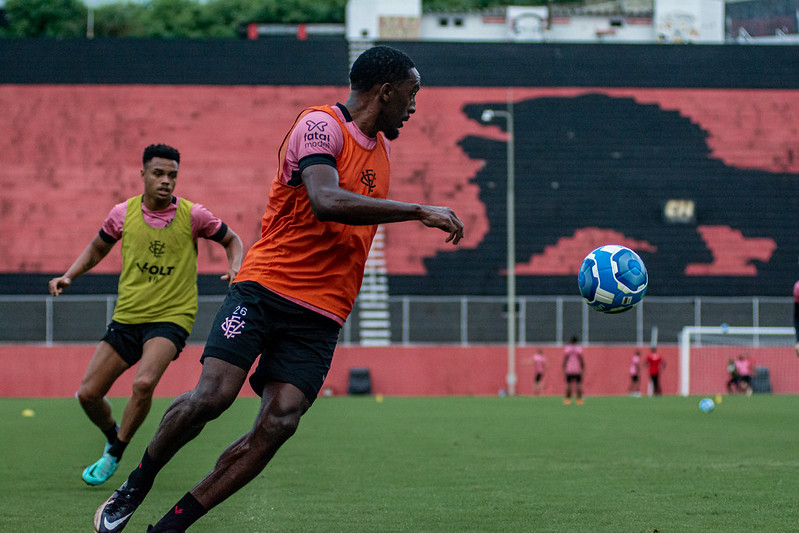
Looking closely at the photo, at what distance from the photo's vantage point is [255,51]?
136ft

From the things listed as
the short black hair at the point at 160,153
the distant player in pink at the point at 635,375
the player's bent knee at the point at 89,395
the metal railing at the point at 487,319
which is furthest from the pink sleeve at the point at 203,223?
the distant player in pink at the point at 635,375

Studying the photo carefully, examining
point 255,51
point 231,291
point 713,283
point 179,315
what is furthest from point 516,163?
point 231,291

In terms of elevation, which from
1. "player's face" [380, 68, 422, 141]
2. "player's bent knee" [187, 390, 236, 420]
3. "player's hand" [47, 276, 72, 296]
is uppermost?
"player's face" [380, 68, 422, 141]

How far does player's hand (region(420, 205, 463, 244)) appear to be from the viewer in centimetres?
471

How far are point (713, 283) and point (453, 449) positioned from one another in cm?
2860

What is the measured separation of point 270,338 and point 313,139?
947 millimetres

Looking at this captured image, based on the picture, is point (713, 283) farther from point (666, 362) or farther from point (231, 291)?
point (231, 291)

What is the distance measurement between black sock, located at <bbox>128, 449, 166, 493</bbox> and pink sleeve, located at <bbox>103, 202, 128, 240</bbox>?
338 cm

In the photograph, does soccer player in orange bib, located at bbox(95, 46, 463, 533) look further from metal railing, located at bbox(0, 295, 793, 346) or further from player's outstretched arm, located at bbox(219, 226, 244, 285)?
metal railing, located at bbox(0, 295, 793, 346)

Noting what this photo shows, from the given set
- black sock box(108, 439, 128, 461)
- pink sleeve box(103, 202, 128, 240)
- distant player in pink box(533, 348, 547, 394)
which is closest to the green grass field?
black sock box(108, 439, 128, 461)

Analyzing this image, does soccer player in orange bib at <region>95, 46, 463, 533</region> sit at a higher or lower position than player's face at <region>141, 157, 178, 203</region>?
lower

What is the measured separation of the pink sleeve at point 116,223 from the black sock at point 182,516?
388 cm

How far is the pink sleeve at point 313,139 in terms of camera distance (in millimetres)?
4957

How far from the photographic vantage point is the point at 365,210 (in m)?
4.74
